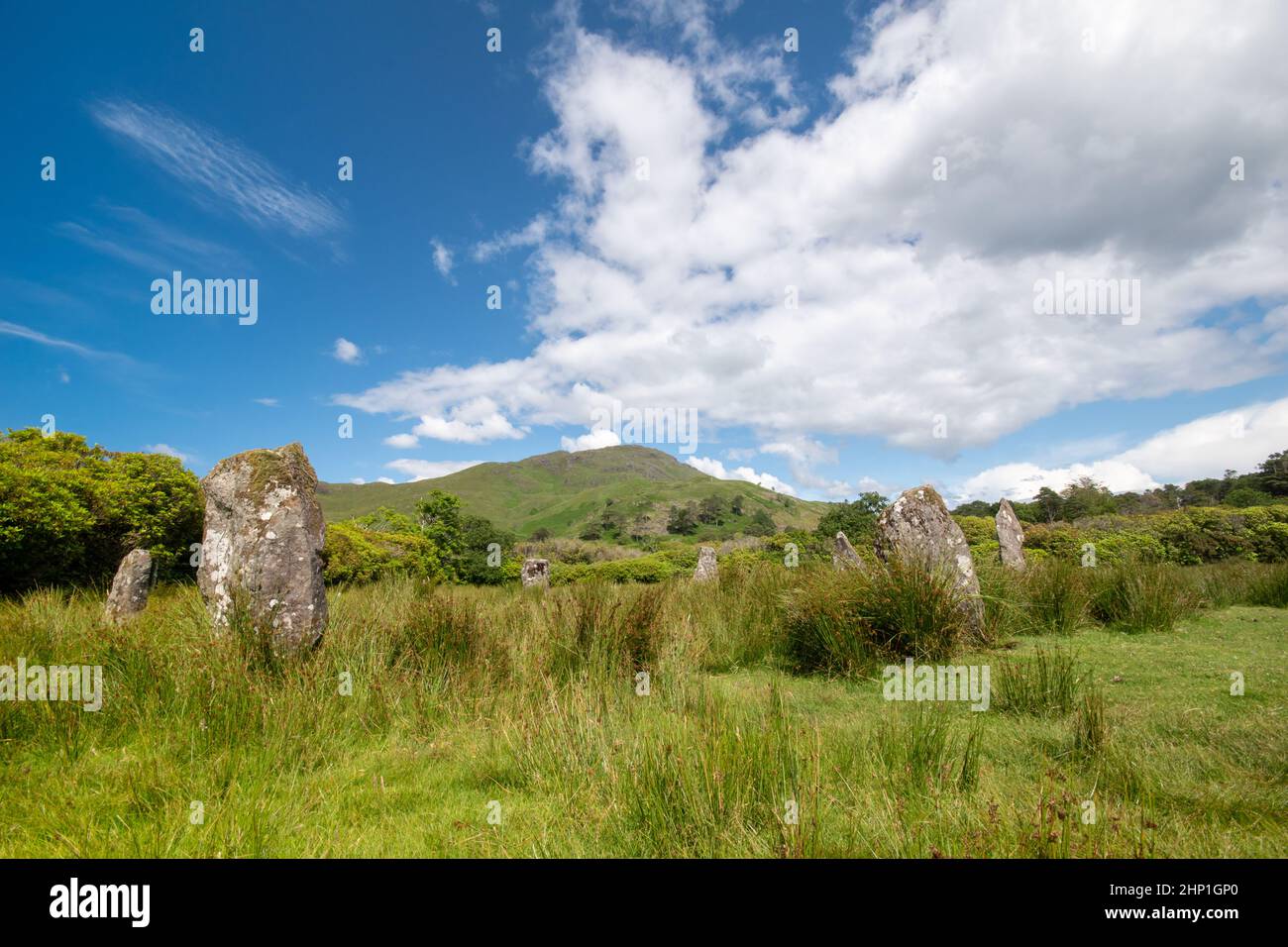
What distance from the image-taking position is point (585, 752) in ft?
11.3

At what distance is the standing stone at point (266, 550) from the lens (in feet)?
16.3

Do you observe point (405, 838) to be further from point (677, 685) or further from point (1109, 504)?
point (1109, 504)

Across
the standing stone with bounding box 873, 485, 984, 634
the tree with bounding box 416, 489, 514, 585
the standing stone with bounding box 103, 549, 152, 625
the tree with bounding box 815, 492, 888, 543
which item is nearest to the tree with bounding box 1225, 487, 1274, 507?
the tree with bounding box 815, 492, 888, 543

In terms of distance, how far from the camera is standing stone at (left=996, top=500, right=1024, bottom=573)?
12008 mm

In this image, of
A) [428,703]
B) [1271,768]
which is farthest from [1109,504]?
[428,703]

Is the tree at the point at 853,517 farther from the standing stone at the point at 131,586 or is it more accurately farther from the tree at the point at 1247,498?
the standing stone at the point at 131,586

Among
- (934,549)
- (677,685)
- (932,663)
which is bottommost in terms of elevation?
(932,663)

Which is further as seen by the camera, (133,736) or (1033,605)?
(1033,605)

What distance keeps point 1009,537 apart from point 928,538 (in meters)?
5.71

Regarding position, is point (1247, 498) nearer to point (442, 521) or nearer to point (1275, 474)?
point (1275, 474)

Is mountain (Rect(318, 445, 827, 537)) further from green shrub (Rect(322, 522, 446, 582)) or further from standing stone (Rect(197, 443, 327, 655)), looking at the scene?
standing stone (Rect(197, 443, 327, 655))

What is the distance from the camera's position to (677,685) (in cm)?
453

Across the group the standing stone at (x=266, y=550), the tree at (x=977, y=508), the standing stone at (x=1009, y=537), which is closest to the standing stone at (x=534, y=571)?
the standing stone at (x=266, y=550)

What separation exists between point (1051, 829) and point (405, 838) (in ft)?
9.51
